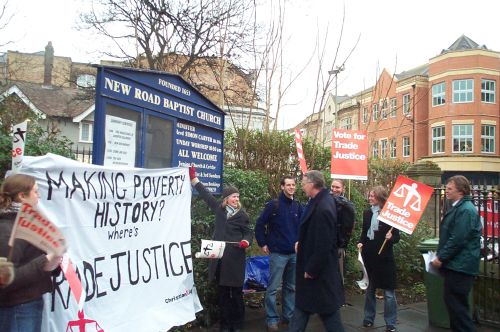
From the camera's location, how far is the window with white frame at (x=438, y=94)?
4072cm

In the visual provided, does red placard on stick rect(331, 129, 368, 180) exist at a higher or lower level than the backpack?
higher

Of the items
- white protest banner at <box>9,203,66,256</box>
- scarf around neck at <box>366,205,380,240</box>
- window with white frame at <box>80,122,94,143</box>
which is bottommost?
scarf around neck at <box>366,205,380,240</box>

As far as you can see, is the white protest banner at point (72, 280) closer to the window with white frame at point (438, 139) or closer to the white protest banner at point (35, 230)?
the white protest banner at point (35, 230)

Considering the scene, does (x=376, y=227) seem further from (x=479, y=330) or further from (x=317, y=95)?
(x=317, y=95)

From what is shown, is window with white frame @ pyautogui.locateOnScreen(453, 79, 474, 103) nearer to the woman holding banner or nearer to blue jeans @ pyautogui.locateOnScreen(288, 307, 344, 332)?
blue jeans @ pyautogui.locateOnScreen(288, 307, 344, 332)

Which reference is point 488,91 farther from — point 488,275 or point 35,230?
point 35,230

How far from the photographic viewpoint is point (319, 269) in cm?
427

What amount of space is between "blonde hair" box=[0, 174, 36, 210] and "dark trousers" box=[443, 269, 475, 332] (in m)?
4.12

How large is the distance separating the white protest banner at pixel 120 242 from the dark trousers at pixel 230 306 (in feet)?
1.12

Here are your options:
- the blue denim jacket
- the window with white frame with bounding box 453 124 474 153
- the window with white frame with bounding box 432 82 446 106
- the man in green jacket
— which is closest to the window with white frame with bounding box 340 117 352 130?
the window with white frame with bounding box 432 82 446 106

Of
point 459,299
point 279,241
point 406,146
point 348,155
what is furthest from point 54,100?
point 459,299

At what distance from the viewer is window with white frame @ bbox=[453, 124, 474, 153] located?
3956 centimetres

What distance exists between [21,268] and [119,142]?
2.09m

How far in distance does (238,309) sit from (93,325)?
6.39 feet
